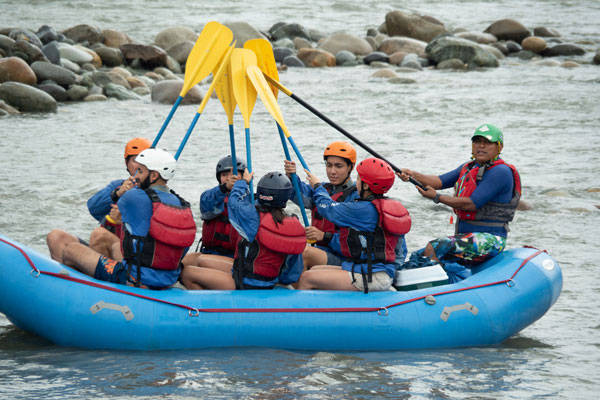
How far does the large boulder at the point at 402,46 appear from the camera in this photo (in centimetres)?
2186

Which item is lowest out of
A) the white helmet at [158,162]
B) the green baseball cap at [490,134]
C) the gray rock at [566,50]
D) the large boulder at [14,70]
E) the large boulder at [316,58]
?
the white helmet at [158,162]

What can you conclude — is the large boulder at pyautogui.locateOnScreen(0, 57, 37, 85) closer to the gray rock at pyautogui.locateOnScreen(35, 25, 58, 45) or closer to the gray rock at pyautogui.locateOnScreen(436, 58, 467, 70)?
the gray rock at pyautogui.locateOnScreen(35, 25, 58, 45)

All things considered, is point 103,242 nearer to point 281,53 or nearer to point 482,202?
point 482,202

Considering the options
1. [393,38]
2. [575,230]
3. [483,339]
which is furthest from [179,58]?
[483,339]

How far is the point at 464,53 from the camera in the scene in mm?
20562

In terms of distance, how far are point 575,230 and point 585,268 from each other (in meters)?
1.35

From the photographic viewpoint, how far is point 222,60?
5660 mm

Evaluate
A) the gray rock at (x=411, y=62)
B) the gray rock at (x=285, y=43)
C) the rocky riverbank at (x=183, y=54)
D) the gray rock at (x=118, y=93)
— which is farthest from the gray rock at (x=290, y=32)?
the gray rock at (x=118, y=93)

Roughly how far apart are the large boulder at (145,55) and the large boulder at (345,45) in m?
5.11

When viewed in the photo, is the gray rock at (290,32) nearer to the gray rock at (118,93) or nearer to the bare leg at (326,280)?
the gray rock at (118,93)

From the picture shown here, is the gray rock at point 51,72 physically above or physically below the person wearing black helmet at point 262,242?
above

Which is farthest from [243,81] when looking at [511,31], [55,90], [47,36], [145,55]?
[511,31]

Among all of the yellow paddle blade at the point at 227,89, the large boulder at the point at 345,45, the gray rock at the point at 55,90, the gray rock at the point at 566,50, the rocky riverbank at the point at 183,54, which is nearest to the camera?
the yellow paddle blade at the point at 227,89

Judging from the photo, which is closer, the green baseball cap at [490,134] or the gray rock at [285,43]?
the green baseball cap at [490,134]
